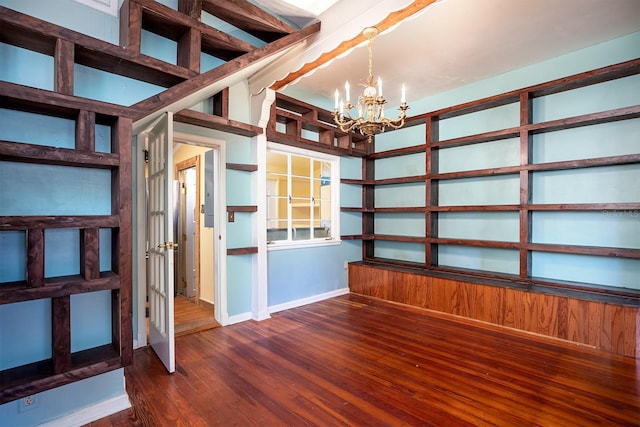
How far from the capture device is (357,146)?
484 cm

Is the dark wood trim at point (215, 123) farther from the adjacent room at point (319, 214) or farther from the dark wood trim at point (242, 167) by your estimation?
the dark wood trim at point (242, 167)

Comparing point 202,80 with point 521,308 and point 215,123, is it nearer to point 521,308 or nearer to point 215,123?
point 215,123

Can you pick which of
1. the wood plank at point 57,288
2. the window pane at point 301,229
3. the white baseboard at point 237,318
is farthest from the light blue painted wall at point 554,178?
the wood plank at point 57,288

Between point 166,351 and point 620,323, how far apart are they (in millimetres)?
3732

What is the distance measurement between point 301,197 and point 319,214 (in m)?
0.43

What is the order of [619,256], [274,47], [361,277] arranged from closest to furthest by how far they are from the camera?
1. [274,47]
2. [619,256]
3. [361,277]

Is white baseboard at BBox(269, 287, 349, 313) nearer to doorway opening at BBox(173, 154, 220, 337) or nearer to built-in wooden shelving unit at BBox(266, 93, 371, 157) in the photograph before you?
doorway opening at BBox(173, 154, 220, 337)

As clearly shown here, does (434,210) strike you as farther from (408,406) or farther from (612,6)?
(408,406)

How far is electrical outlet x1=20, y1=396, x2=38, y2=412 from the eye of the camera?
1626 millimetres

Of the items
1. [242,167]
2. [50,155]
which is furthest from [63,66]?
[242,167]

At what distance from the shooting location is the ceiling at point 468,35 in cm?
242

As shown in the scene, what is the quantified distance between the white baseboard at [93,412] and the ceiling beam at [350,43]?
2.80 metres

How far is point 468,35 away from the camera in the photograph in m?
2.86

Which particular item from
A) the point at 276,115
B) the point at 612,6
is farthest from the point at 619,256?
the point at 276,115
